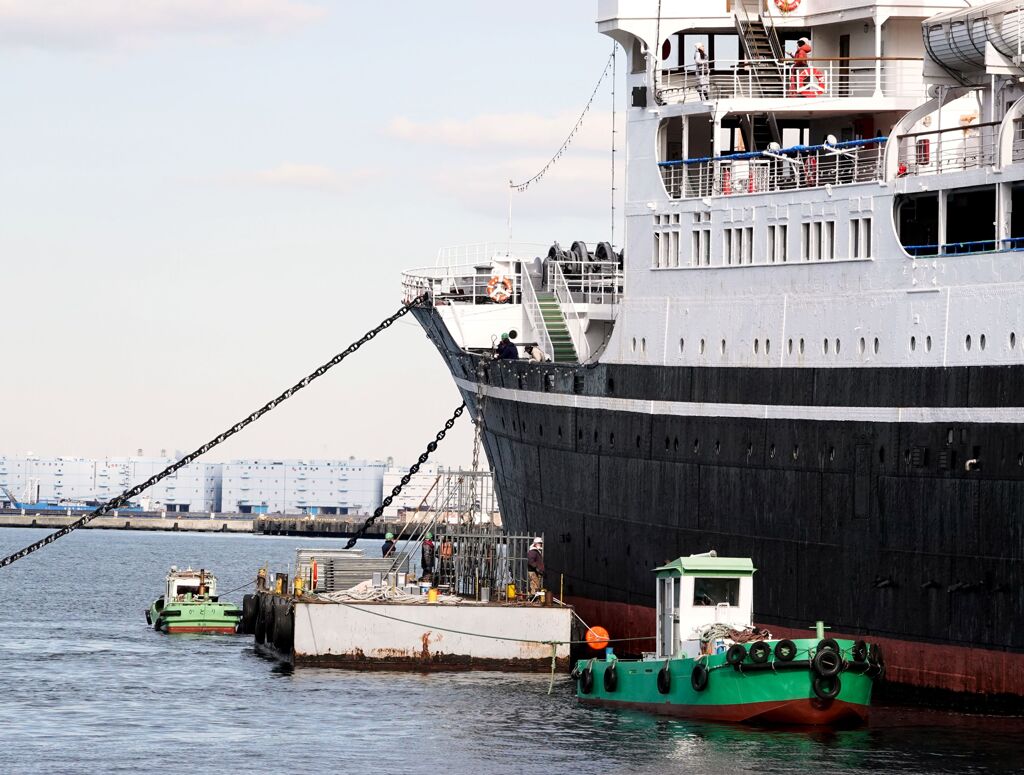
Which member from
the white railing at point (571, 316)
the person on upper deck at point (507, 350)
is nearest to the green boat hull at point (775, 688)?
the white railing at point (571, 316)

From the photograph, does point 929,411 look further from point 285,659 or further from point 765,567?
point 285,659

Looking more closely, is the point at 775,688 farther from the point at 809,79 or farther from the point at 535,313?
the point at 535,313

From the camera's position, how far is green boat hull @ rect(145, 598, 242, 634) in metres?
64.3

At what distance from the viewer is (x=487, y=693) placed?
1764 inches

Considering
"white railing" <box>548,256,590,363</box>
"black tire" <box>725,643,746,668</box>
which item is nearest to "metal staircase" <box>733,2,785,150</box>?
"white railing" <box>548,256,590,363</box>

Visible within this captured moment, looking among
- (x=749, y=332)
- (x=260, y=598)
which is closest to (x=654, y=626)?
(x=749, y=332)

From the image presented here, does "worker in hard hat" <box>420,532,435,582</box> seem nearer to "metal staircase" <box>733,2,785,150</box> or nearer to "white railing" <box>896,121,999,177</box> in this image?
"metal staircase" <box>733,2,785,150</box>

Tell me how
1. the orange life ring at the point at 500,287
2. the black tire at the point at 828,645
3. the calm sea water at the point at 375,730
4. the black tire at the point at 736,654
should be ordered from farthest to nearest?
the orange life ring at the point at 500,287 → the black tire at the point at 736,654 → the black tire at the point at 828,645 → the calm sea water at the point at 375,730

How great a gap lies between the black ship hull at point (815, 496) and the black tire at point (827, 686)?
2.14 m

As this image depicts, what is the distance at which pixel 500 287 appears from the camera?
56406 mm

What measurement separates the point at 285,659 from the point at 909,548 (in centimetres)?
1762

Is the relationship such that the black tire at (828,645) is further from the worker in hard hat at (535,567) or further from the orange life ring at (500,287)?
the orange life ring at (500,287)

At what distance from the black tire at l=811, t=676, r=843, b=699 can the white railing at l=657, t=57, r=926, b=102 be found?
13.8m

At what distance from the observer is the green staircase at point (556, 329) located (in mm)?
53562
